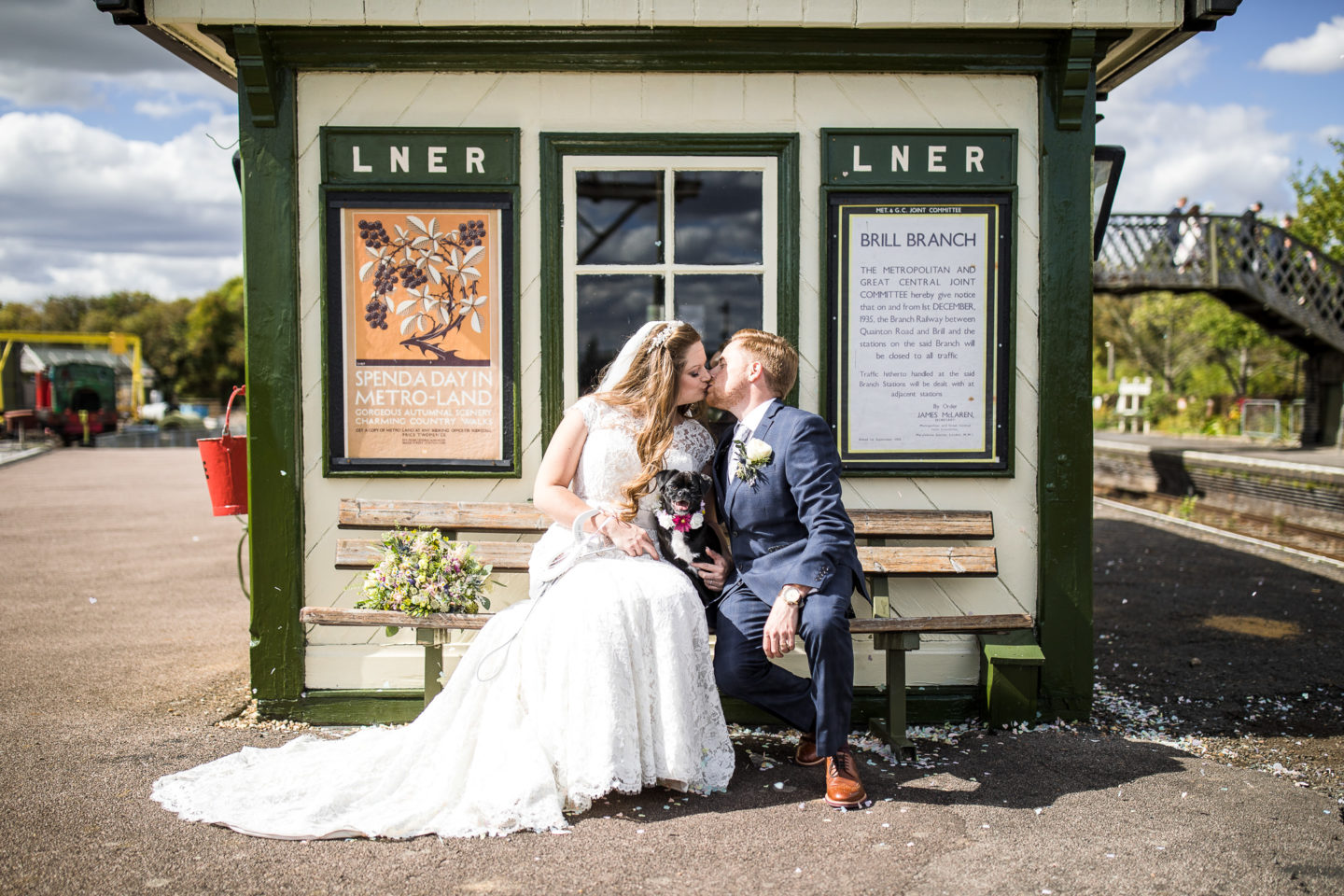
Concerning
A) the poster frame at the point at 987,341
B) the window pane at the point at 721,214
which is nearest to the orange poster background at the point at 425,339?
the window pane at the point at 721,214

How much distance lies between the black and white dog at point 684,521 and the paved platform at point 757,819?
0.89 m

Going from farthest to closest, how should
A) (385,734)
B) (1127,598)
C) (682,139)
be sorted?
(1127,598) < (682,139) < (385,734)

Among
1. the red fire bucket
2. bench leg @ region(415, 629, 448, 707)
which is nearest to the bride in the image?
bench leg @ region(415, 629, 448, 707)

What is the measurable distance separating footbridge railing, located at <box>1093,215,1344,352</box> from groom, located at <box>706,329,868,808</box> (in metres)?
19.2

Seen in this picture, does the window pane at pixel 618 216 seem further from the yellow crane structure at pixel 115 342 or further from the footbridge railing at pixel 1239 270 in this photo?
the yellow crane structure at pixel 115 342

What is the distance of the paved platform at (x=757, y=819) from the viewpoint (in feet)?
9.91

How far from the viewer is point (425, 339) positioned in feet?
15.3

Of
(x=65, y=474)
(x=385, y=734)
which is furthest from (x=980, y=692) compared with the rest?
(x=65, y=474)

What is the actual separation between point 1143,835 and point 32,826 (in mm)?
3949

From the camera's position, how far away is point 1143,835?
3.35 m

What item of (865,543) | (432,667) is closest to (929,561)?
(865,543)

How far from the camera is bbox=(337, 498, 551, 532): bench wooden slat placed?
455 cm

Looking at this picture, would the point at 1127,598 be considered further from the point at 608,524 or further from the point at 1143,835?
the point at 608,524

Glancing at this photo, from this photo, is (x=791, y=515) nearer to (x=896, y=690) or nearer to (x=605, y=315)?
(x=896, y=690)
